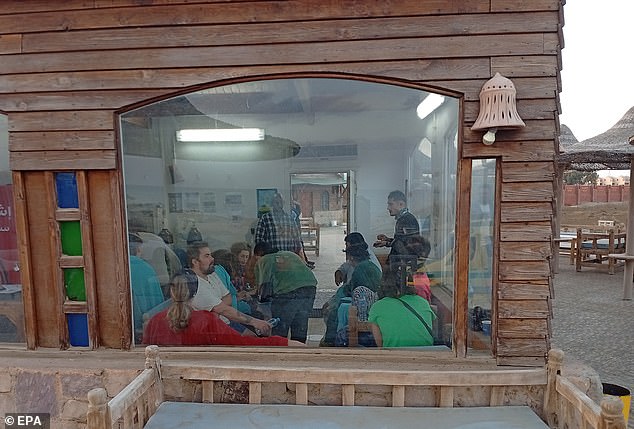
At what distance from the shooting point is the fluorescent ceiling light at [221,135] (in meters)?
2.86

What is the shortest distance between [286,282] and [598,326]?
3.70m

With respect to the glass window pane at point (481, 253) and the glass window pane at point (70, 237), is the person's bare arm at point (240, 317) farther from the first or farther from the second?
the glass window pane at point (481, 253)

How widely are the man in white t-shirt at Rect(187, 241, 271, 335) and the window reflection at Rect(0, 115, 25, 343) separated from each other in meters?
1.08

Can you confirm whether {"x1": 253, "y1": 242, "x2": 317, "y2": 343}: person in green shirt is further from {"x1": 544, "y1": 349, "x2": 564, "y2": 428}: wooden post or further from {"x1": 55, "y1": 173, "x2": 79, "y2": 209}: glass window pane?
{"x1": 544, "y1": 349, "x2": 564, "y2": 428}: wooden post

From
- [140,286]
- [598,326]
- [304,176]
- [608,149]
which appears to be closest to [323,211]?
[304,176]

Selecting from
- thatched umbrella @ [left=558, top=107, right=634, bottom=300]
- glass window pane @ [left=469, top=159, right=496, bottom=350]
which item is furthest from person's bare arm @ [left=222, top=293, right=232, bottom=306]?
thatched umbrella @ [left=558, top=107, right=634, bottom=300]

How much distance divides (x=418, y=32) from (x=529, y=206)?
113 cm

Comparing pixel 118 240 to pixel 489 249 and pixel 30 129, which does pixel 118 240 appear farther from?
pixel 489 249

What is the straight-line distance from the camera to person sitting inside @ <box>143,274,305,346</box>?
→ 2.68 m

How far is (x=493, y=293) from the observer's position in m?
2.36

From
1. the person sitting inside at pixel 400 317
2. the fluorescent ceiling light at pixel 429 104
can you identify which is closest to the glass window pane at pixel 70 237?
the person sitting inside at pixel 400 317

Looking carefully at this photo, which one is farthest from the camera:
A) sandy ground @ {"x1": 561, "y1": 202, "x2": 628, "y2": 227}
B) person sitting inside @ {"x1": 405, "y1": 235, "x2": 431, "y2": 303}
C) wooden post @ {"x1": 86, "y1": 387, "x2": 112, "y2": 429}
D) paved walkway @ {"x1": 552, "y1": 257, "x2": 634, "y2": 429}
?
sandy ground @ {"x1": 561, "y1": 202, "x2": 628, "y2": 227}

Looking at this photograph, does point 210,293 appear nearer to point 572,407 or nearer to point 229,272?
point 229,272

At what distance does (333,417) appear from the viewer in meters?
2.08
